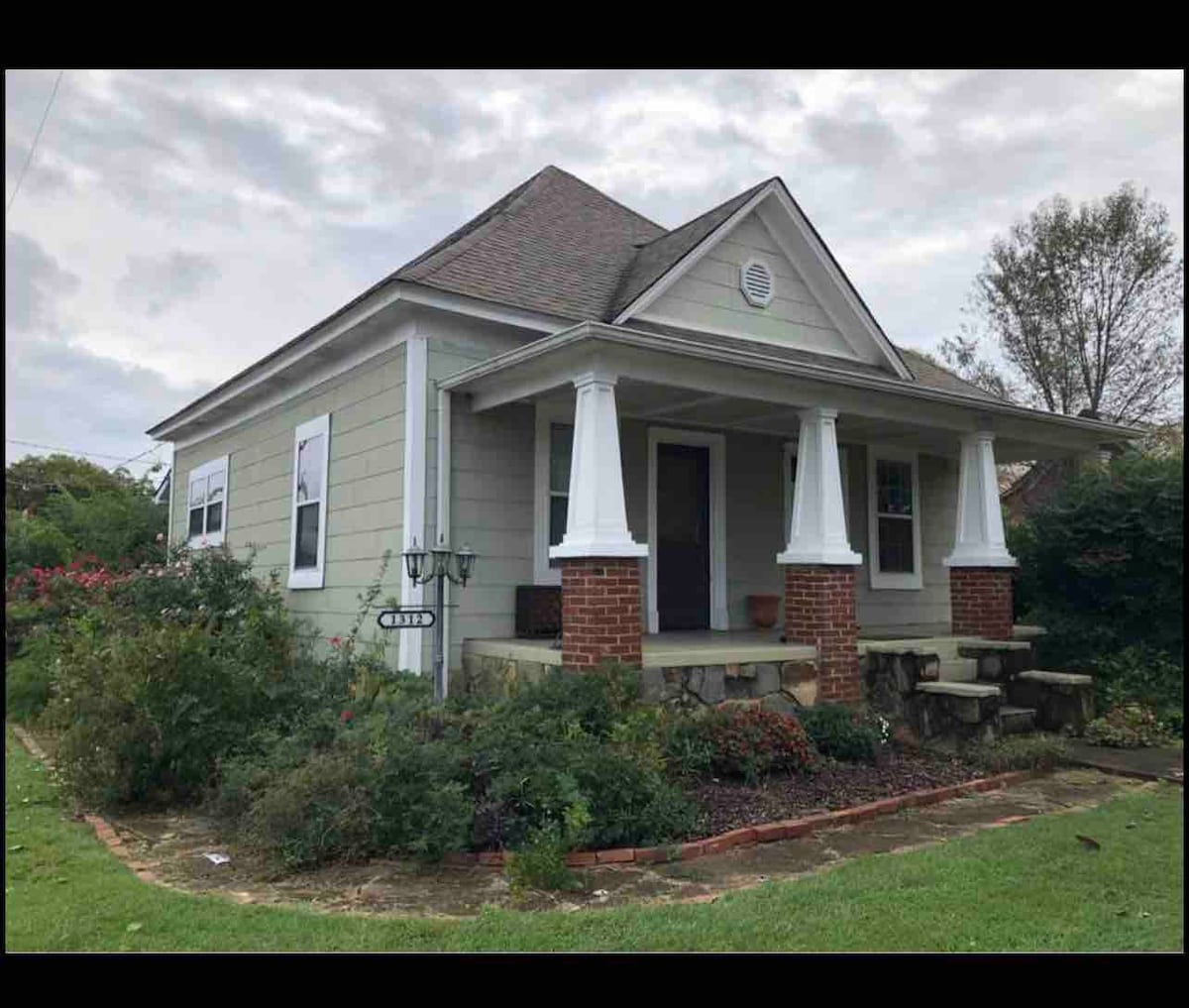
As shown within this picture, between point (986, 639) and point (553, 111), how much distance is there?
252 inches

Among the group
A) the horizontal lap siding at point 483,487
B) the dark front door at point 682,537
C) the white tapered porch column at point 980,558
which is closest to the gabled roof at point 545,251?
the horizontal lap siding at point 483,487

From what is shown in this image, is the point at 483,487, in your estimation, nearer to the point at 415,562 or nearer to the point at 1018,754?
the point at 415,562

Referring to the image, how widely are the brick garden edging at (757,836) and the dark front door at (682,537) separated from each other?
3.44 m

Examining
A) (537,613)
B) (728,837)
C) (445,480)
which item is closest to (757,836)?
(728,837)

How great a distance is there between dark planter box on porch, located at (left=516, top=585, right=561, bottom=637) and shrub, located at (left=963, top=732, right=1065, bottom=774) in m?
3.44

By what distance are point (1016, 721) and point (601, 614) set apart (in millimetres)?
3840

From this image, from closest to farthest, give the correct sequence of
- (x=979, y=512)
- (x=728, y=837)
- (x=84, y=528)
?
(x=728, y=837) → (x=979, y=512) → (x=84, y=528)

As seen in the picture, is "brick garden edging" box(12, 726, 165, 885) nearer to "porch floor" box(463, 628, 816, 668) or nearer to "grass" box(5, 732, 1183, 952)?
"grass" box(5, 732, 1183, 952)

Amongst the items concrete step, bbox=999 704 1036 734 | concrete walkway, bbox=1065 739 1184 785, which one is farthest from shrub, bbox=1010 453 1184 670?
concrete step, bbox=999 704 1036 734

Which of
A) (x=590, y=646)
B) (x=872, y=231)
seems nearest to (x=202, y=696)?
(x=590, y=646)

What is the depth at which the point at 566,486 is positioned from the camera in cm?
825

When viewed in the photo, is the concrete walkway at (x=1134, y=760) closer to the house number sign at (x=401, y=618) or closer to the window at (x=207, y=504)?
the house number sign at (x=401, y=618)

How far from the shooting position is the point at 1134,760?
7.02 m

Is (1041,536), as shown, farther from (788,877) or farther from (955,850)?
(788,877)
